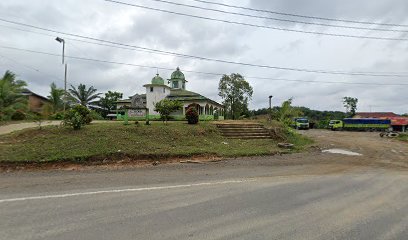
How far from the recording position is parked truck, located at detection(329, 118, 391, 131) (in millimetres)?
52250

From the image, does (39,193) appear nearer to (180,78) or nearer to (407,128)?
(180,78)

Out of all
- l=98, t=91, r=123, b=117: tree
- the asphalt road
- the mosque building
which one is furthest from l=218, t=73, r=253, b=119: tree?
the asphalt road

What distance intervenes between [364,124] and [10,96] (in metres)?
55.6

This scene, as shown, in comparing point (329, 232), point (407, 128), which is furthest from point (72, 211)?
point (407, 128)

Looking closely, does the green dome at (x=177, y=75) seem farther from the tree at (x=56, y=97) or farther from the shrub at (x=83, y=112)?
the shrub at (x=83, y=112)

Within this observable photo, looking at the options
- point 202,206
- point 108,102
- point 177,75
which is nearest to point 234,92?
point 177,75

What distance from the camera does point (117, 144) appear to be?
1265 cm

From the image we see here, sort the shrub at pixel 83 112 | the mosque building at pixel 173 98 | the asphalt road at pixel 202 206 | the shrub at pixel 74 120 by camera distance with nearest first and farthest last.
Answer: the asphalt road at pixel 202 206 → the shrub at pixel 74 120 → the shrub at pixel 83 112 → the mosque building at pixel 173 98

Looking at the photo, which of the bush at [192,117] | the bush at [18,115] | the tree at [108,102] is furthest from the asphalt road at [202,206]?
the tree at [108,102]

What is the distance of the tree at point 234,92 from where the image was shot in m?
44.2

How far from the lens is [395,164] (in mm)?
12039

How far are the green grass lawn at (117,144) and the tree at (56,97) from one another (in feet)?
69.1

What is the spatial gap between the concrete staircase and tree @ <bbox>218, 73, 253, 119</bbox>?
23.1 m

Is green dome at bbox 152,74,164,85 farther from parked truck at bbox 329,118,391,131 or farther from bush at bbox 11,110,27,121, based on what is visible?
parked truck at bbox 329,118,391,131
